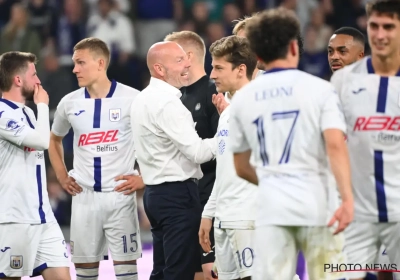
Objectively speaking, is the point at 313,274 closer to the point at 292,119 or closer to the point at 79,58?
the point at 292,119

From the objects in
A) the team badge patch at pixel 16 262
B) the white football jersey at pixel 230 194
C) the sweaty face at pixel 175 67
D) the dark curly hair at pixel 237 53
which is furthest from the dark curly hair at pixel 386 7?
the team badge patch at pixel 16 262

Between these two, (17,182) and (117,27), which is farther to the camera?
Result: (117,27)

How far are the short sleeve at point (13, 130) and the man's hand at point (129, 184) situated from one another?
0.99 meters

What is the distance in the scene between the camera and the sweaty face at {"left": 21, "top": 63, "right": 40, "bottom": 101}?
22.0 feet

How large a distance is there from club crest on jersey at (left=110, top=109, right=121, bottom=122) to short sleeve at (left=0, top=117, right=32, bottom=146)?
876mm

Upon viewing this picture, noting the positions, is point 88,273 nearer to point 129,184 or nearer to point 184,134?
point 129,184

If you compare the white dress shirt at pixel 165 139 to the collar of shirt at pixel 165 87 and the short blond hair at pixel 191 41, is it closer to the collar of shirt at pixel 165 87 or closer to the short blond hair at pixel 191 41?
the collar of shirt at pixel 165 87

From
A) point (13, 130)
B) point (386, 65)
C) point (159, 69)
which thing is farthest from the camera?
point (159, 69)

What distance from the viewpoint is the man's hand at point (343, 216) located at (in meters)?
4.32

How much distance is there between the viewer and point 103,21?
537 inches

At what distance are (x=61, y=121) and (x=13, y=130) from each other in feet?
3.43

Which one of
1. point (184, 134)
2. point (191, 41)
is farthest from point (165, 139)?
point (191, 41)

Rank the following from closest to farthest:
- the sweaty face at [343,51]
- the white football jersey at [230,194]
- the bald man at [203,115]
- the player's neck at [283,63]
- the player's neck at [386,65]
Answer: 1. the player's neck at [283,63]
2. the player's neck at [386,65]
3. the white football jersey at [230,194]
4. the sweaty face at [343,51]
5. the bald man at [203,115]

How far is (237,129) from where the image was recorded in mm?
4660
